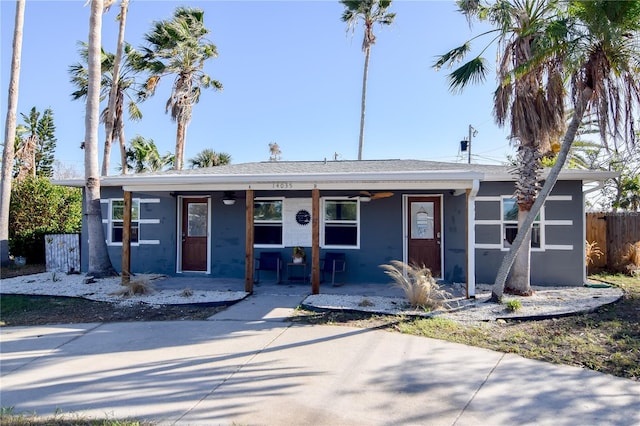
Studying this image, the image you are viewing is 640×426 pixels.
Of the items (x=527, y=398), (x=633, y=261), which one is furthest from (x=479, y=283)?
(x=527, y=398)

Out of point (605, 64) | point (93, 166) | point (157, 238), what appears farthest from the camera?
point (157, 238)

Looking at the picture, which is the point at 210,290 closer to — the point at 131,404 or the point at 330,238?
the point at 330,238

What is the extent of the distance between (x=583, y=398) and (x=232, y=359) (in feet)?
11.7

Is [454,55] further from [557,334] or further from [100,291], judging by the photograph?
[100,291]

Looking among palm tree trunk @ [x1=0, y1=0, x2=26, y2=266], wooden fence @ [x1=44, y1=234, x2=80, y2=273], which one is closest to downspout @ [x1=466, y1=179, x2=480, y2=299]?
wooden fence @ [x1=44, y1=234, x2=80, y2=273]

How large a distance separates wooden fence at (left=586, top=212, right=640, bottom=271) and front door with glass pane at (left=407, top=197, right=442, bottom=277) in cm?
515

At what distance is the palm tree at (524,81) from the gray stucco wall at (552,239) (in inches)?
57.1

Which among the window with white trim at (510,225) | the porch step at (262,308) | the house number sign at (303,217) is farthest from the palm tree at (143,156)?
the window with white trim at (510,225)

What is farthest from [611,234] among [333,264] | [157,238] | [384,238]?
[157,238]

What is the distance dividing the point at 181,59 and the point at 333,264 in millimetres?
11167

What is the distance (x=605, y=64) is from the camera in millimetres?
6207

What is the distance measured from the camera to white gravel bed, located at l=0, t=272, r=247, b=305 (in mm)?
7379

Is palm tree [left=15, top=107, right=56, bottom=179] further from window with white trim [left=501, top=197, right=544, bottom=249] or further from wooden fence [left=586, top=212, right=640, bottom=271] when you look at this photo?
wooden fence [left=586, top=212, right=640, bottom=271]

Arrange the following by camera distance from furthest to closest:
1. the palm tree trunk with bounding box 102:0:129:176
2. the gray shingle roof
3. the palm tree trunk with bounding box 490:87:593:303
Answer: the palm tree trunk with bounding box 102:0:129:176 < the gray shingle roof < the palm tree trunk with bounding box 490:87:593:303
